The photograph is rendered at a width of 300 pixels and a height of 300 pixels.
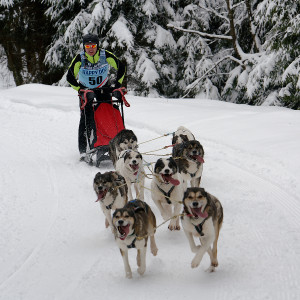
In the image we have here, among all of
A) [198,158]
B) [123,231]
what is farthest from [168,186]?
[123,231]

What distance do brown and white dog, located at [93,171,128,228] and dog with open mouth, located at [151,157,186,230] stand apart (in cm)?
39

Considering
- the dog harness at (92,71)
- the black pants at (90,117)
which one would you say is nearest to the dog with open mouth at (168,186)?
the black pants at (90,117)

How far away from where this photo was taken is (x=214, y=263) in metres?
3.89

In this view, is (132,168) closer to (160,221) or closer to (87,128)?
(160,221)

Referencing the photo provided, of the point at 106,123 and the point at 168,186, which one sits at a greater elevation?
the point at 106,123

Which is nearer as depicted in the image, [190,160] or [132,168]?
[132,168]

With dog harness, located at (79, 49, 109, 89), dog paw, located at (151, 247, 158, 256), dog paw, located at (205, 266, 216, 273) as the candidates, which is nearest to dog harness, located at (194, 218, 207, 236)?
dog paw, located at (205, 266, 216, 273)

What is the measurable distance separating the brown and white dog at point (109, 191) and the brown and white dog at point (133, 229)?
670mm

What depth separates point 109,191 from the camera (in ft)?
15.3

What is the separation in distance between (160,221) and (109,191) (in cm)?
87

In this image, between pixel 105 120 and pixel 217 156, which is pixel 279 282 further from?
pixel 105 120

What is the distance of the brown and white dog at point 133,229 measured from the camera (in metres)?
3.60

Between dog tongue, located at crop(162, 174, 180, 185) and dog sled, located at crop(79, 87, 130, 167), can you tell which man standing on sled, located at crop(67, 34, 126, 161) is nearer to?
dog sled, located at crop(79, 87, 130, 167)

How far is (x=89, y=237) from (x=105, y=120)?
295 centimetres
